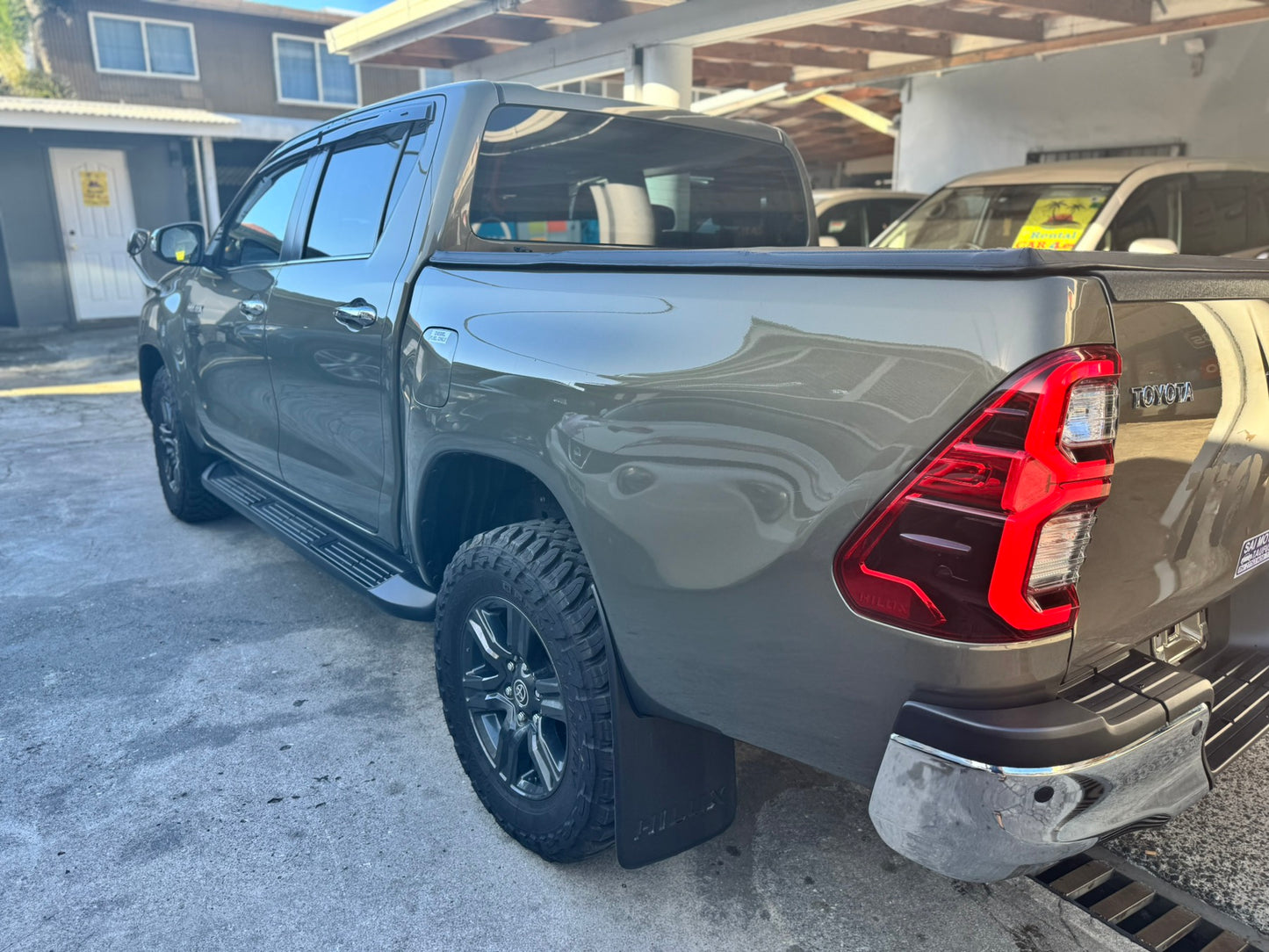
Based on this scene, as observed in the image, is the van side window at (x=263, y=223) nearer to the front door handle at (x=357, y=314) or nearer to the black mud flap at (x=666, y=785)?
the front door handle at (x=357, y=314)

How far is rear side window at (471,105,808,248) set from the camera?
2865 mm

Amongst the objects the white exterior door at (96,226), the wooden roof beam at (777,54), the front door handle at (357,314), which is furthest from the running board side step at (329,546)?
the white exterior door at (96,226)

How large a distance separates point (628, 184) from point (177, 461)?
304 centimetres

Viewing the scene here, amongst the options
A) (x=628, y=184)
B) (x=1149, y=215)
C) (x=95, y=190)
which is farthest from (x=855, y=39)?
(x=95, y=190)

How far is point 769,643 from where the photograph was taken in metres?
1.74

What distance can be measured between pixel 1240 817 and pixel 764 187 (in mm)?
2582

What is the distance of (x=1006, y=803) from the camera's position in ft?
4.86

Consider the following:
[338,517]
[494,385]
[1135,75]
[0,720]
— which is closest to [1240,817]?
[494,385]

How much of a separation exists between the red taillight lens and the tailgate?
→ 9cm

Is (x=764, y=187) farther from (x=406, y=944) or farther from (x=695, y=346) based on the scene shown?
(x=406, y=944)

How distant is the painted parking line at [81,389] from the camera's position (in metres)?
9.04

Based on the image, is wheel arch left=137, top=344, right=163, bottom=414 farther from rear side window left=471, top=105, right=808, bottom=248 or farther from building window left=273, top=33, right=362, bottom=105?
building window left=273, top=33, right=362, bottom=105

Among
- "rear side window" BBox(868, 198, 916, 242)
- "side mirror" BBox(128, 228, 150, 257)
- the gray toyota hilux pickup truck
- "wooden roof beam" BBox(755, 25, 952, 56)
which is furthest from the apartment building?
the gray toyota hilux pickup truck

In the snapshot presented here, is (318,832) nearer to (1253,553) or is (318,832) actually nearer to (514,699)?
(514,699)
